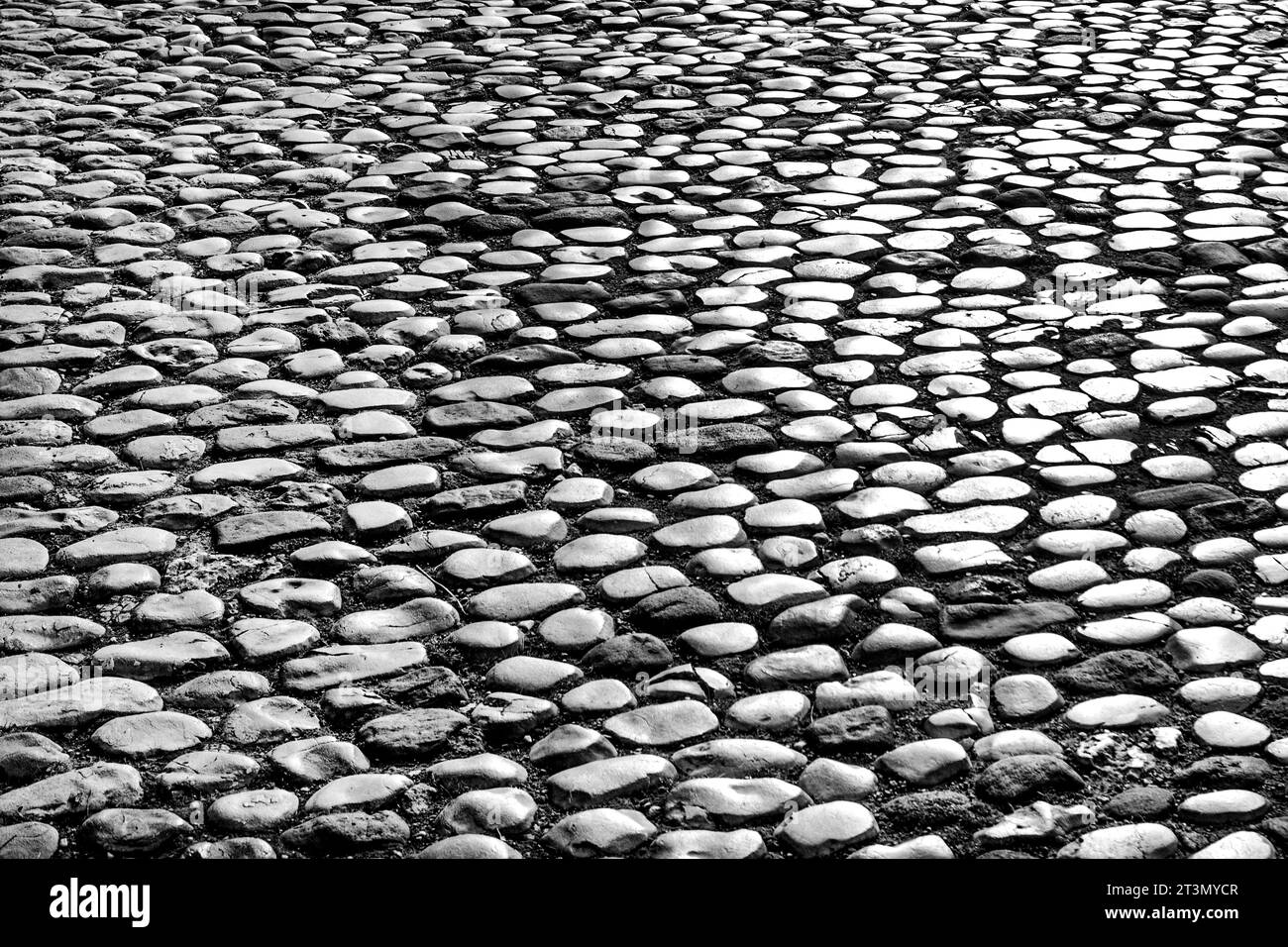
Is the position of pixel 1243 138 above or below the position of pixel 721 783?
above

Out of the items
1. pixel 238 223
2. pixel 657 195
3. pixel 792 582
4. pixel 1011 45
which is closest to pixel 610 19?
pixel 1011 45

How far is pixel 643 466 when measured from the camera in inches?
147

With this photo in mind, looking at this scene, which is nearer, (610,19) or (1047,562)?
(1047,562)

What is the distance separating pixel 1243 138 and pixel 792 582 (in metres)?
4.10

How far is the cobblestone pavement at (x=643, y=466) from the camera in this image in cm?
263

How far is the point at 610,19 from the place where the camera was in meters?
7.89

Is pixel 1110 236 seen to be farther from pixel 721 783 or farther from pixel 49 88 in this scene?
pixel 49 88

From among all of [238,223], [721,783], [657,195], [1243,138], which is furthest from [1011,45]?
[721,783]

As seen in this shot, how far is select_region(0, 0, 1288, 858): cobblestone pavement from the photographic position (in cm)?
263
